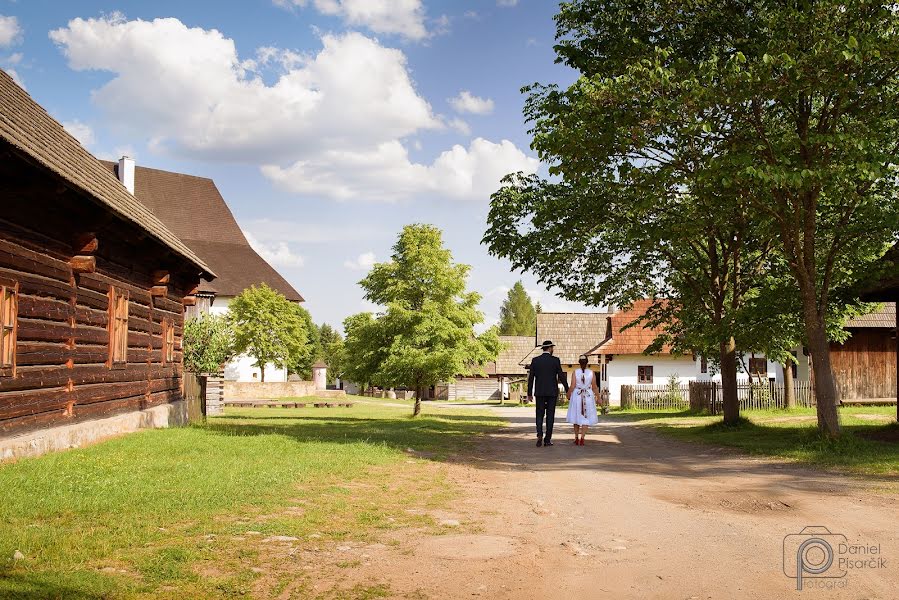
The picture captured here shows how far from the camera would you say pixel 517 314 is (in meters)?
117

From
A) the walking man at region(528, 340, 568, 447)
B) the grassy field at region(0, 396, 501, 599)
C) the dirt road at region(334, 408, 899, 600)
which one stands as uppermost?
the walking man at region(528, 340, 568, 447)

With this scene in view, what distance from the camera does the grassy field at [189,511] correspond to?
5453 mm

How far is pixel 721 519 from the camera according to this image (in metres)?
8.03

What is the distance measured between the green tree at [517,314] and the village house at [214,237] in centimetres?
5474

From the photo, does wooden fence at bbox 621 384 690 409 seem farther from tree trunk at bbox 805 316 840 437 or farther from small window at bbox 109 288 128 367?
small window at bbox 109 288 128 367

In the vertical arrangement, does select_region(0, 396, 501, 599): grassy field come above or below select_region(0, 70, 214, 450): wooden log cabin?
below

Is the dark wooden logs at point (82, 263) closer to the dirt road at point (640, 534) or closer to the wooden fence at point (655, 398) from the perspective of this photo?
the dirt road at point (640, 534)

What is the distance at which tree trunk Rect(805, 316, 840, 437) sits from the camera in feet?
50.2

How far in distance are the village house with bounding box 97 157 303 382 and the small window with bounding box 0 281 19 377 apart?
46.0m

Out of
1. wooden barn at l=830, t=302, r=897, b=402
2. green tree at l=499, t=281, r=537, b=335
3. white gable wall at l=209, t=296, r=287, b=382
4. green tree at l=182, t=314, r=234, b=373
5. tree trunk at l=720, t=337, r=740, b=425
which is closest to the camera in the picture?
tree trunk at l=720, t=337, r=740, b=425

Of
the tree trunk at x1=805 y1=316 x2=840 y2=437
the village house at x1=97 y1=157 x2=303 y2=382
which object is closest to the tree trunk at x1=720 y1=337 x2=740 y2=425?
the tree trunk at x1=805 y1=316 x2=840 y2=437

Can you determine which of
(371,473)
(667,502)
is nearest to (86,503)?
(371,473)

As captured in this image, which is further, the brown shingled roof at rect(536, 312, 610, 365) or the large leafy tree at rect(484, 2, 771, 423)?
the brown shingled roof at rect(536, 312, 610, 365)

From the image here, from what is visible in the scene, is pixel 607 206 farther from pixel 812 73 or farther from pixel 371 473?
pixel 371 473
